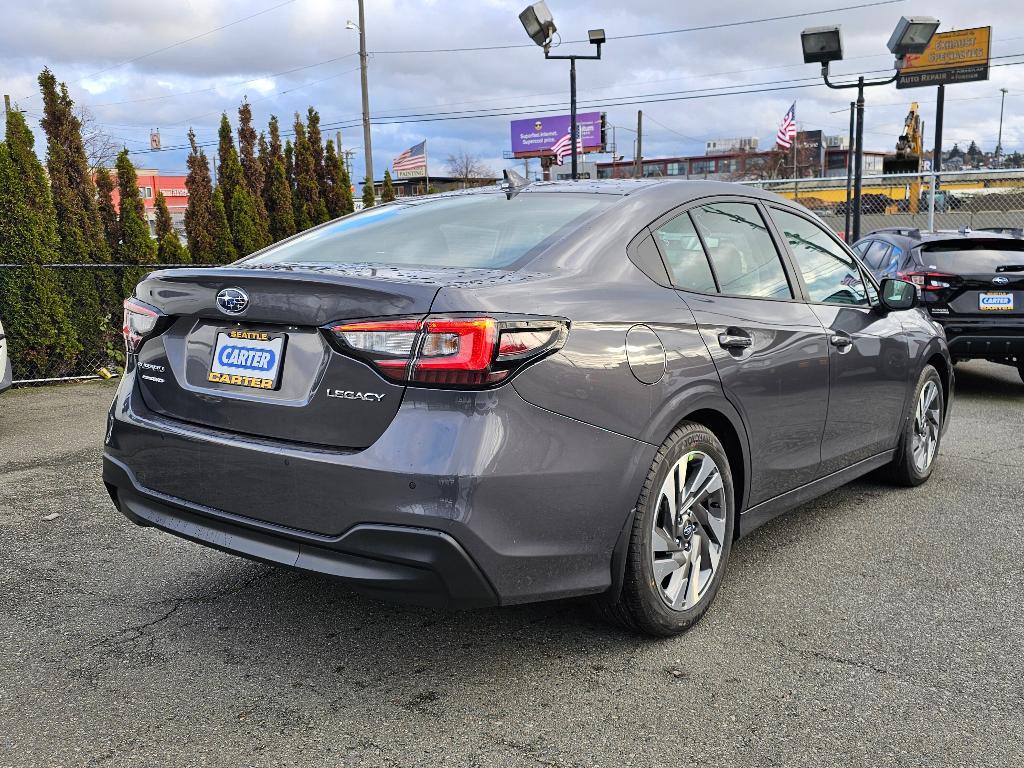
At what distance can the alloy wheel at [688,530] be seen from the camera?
121 inches

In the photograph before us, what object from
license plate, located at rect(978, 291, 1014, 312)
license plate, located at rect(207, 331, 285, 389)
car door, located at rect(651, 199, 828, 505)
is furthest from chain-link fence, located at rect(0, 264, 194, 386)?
license plate, located at rect(978, 291, 1014, 312)

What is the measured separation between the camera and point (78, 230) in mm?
9555

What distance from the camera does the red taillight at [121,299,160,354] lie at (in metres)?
3.04

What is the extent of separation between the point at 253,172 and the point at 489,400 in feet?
42.0

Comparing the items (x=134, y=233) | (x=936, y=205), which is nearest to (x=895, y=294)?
(x=134, y=233)

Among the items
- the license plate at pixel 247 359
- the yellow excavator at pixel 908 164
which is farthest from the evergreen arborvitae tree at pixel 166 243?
the yellow excavator at pixel 908 164

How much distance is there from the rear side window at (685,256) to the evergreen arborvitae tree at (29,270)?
25.2 ft

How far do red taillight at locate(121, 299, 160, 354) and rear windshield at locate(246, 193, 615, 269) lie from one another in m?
0.48

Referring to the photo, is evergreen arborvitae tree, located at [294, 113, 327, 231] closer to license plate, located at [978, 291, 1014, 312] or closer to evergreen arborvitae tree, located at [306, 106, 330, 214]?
evergreen arborvitae tree, located at [306, 106, 330, 214]

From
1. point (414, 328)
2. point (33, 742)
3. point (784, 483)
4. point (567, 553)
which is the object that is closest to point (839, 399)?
point (784, 483)

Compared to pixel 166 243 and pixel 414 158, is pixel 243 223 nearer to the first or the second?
pixel 166 243

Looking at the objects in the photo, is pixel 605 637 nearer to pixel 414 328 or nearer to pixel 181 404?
pixel 414 328

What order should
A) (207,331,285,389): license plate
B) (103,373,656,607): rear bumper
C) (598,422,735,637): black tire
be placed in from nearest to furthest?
(103,373,656,607): rear bumper < (207,331,285,389): license plate < (598,422,735,637): black tire

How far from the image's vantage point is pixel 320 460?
2566mm
